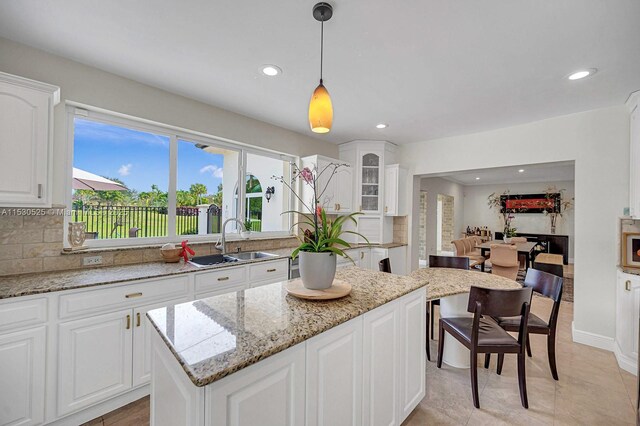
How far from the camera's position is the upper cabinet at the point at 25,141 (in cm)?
174

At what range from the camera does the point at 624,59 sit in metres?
2.05

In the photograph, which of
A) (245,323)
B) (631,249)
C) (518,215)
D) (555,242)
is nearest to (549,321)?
(631,249)

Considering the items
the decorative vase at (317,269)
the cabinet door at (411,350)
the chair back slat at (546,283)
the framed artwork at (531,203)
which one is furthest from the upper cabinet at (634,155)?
the framed artwork at (531,203)

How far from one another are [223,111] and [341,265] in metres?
2.47

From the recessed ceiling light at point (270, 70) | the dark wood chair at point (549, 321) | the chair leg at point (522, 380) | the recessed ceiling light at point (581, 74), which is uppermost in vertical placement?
the recessed ceiling light at point (581, 74)

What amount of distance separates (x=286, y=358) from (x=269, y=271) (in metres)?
1.93

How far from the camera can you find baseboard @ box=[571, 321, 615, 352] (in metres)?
2.86

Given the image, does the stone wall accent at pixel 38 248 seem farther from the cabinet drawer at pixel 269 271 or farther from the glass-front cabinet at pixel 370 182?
the glass-front cabinet at pixel 370 182

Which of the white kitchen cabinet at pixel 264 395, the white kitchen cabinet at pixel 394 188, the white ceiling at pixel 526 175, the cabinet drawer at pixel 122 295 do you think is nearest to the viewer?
the white kitchen cabinet at pixel 264 395

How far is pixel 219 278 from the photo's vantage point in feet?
8.01

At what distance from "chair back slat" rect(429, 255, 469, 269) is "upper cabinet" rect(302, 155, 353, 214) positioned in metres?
1.54

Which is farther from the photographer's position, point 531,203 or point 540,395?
point 531,203

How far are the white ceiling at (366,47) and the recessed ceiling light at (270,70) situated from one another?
2.4 inches

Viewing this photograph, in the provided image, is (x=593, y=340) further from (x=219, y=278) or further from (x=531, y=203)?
(x=531, y=203)
